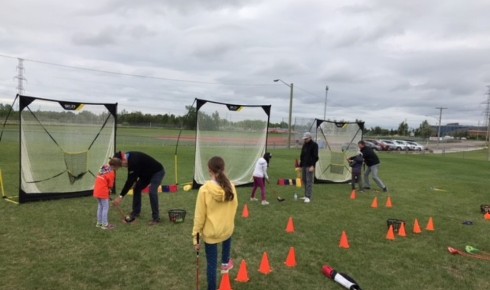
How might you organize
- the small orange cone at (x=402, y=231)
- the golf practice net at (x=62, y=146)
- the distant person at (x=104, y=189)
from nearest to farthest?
the distant person at (x=104, y=189) < the small orange cone at (x=402, y=231) < the golf practice net at (x=62, y=146)

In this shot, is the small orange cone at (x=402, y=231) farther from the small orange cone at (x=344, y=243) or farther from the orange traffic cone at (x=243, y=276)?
the orange traffic cone at (x=243, y=276)

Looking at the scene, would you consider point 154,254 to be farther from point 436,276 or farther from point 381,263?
point 436,276

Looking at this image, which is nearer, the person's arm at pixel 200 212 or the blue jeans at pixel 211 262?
the person's arm at pixel 200 212

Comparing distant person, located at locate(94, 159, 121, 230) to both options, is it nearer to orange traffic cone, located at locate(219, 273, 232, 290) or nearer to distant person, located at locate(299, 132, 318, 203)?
orange traffic cone, located at locate(219, 273, 232, 290)

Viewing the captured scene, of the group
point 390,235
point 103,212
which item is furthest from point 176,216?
point 390,235

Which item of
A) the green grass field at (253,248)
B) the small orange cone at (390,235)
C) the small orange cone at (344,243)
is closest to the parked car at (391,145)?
the green grass field at (253,248)

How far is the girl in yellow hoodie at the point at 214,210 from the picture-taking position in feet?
14.0

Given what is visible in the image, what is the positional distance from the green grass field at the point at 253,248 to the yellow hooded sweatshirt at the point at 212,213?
42.0 inches

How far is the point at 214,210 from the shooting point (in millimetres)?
4363

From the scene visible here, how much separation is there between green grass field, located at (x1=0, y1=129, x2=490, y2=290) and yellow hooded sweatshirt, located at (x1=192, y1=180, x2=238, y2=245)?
1.07 m

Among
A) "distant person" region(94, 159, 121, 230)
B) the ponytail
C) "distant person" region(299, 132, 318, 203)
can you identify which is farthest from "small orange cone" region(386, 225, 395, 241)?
"distant person" region(94, 159, 121, 230)

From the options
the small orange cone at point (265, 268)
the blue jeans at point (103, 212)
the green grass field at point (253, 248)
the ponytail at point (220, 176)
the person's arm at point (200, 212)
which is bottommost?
the green grass field at point (253, 248)

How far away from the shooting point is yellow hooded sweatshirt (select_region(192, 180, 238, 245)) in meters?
4.27

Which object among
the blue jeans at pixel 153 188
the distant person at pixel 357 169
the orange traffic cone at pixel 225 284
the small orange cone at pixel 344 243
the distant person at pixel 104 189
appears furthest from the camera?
the distant person at pixel 357 169
